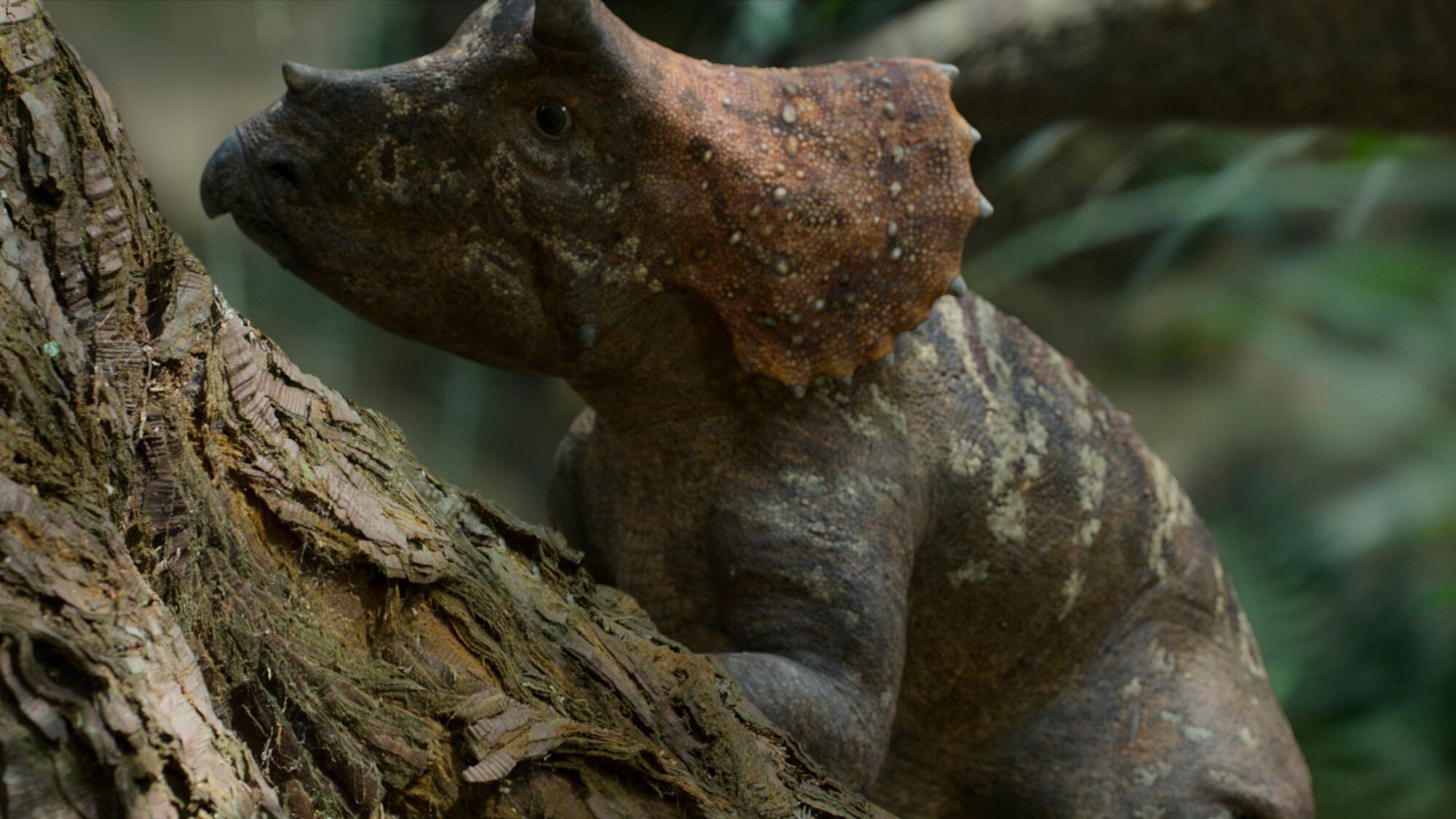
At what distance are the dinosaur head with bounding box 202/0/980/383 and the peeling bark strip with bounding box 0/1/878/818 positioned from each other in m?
0.26

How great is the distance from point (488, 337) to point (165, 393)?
44 cm

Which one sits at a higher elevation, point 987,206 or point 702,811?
point 987,206

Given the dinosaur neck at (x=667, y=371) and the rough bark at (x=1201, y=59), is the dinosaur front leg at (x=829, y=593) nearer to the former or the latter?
the dinosaur neck at (x=667, y=371)

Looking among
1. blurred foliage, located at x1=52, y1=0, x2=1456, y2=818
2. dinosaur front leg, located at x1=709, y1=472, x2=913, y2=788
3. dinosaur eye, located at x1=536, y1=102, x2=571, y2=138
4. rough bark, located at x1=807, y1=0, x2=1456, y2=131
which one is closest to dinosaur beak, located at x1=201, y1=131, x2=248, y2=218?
dinosaur eye, located at x1=536, y1=102, x2=571, y2=138

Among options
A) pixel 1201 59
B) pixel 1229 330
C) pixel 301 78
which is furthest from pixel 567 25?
pixel 1229 330

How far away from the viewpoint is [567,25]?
1.07 metres

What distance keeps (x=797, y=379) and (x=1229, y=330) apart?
369cm

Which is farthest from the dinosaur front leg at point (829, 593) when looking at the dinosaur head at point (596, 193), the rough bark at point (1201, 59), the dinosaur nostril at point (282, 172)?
the rough bark at point (1201, 59)

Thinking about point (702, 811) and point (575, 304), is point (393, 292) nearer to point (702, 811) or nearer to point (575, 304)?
point (575, 304)

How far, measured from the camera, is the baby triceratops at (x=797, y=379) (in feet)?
3.67

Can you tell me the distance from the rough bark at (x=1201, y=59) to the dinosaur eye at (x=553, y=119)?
183 centimetres

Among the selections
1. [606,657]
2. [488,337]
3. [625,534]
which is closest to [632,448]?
[625,534]

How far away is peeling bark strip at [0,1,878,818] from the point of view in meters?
0.63

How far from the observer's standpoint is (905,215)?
47.6 inches
